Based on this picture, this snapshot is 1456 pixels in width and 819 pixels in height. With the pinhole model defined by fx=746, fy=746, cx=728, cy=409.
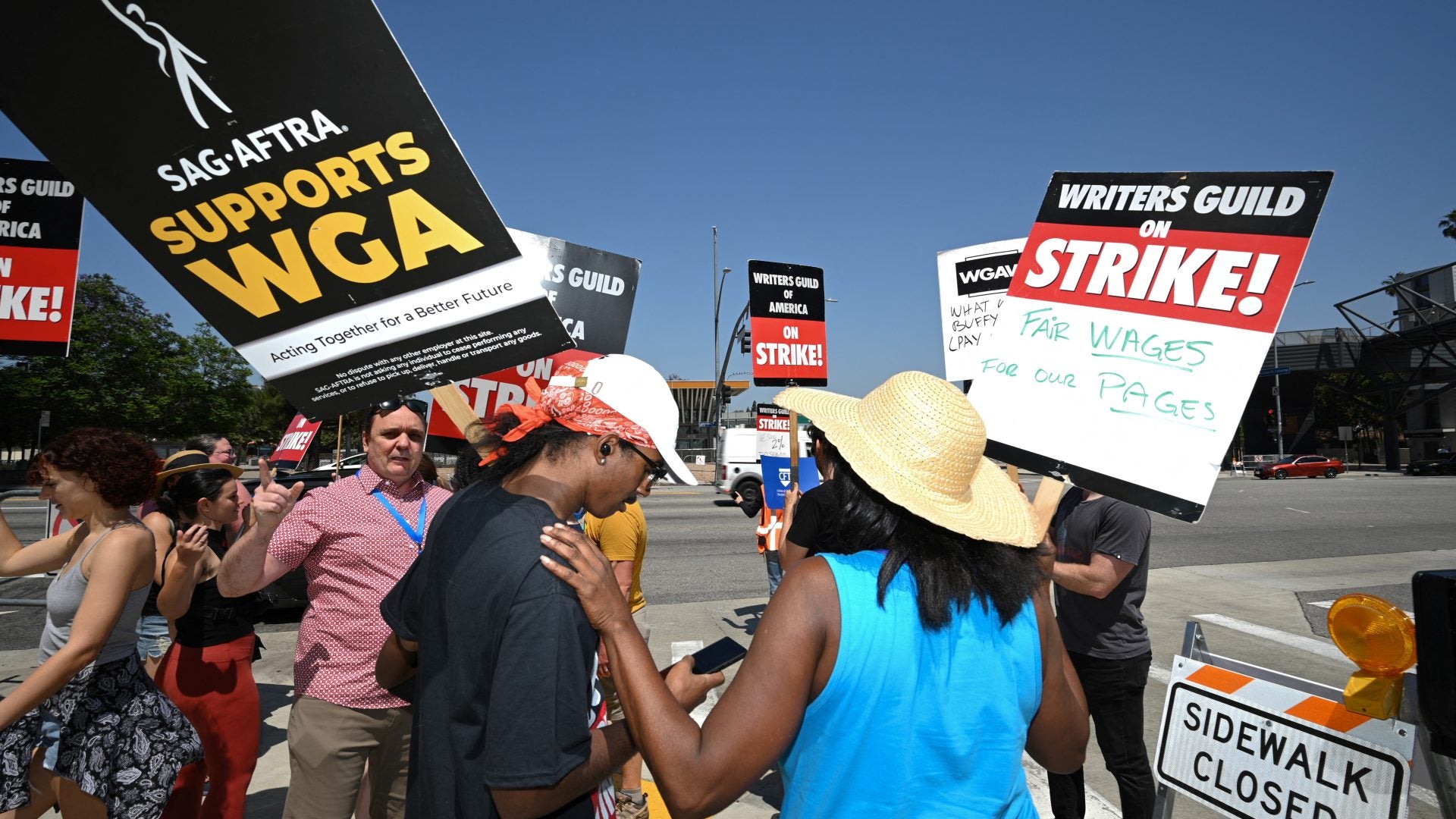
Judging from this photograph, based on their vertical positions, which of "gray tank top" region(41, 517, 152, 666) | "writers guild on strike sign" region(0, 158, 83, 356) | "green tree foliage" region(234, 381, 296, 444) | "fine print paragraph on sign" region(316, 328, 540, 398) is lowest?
"gray tank top" region(41, 517, 152, 666)

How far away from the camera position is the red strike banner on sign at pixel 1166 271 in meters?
2.53

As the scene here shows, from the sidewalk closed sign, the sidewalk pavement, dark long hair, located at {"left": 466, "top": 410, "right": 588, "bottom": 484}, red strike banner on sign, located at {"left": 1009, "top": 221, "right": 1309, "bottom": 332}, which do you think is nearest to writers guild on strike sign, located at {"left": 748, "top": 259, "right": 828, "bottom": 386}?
the sidewalk pavement

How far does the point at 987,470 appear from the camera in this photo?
1.96 meters

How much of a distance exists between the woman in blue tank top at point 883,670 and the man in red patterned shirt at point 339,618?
1.90m

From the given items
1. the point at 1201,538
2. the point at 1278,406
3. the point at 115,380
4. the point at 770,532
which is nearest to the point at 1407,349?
the point at 1278,406

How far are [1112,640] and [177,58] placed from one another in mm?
3875

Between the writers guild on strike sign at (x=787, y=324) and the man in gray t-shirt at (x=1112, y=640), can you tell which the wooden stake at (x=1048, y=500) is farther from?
the writers guild on strike sign at (x=787, y=324)

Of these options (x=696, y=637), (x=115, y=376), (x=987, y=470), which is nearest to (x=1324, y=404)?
(x=696, y=637)

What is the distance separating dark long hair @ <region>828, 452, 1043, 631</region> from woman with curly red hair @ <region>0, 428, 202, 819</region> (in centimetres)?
270

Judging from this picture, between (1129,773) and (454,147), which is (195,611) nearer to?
(454,147)

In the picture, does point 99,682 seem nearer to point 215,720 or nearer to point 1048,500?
point 215,720

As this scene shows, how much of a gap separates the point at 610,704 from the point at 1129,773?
250 cm

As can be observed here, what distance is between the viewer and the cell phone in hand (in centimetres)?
178

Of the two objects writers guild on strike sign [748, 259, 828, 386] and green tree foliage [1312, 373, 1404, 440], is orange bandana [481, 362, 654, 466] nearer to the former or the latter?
writers guild on strike sign [748, 259, 828, 386]
